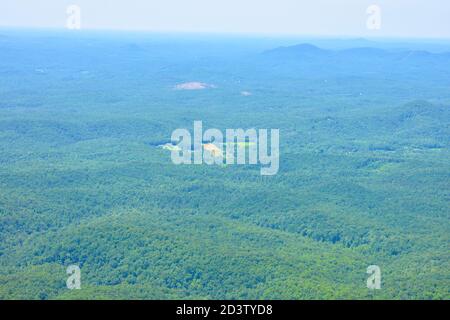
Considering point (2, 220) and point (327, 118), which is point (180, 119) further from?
point (2, 220)
